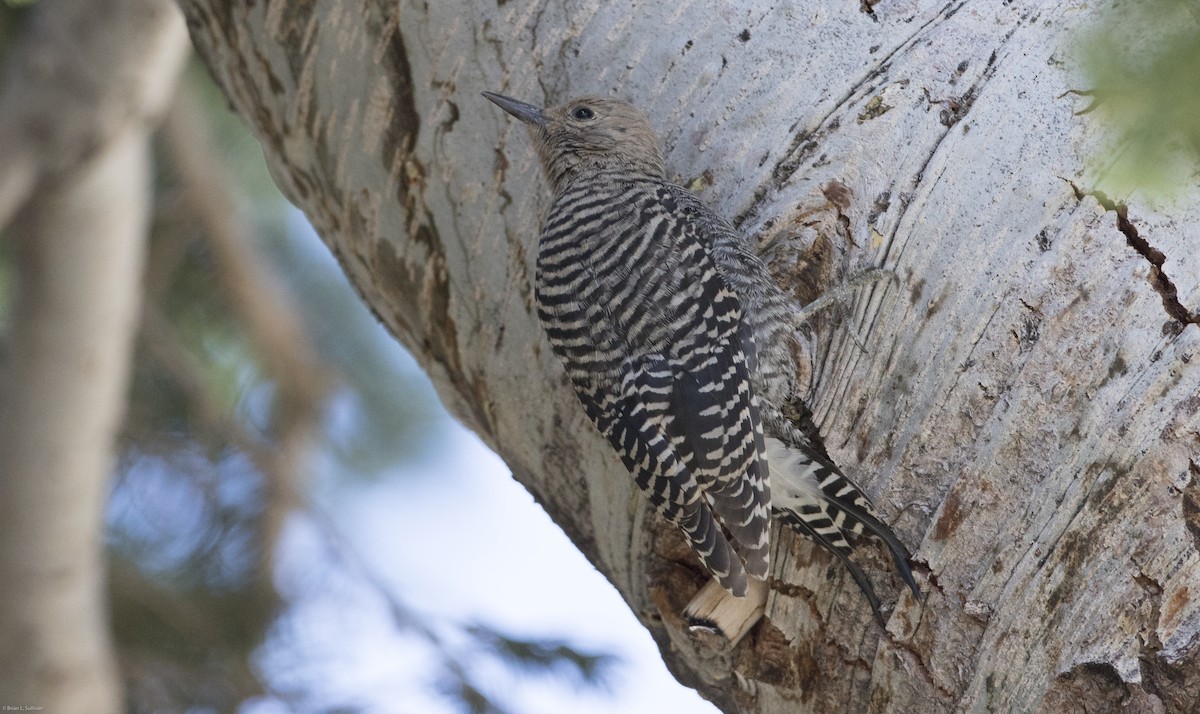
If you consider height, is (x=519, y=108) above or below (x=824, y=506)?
above

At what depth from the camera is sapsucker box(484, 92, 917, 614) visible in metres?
2.14

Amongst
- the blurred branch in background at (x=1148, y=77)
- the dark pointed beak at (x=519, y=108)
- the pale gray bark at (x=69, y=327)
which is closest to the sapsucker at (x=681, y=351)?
the dark pointed beak at (x=519, y=108)

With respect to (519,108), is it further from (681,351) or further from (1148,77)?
(1148,77)

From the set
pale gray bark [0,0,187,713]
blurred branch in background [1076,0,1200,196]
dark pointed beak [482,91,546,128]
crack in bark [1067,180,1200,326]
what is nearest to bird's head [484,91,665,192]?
dark pointed beak [482,91,546,128]

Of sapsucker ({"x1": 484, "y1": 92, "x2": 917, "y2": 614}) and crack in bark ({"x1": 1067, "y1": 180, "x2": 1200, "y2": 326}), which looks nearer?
crack in bark ({"x1": 1067, "y1": 180, "x2": 1200, "y2": 326})

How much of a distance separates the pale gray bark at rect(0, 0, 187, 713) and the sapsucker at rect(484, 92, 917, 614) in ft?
5.04

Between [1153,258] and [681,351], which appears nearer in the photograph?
[1153,258]

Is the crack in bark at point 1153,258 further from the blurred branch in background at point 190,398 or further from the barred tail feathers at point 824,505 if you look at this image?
the blurred branch in background at point 190,398

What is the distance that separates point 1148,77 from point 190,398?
383cm

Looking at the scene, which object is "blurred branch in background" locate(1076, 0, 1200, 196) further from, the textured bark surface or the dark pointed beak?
the dark pointed beak

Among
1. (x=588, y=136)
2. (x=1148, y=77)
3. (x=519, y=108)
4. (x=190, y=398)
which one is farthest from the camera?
(x=190, y=398)

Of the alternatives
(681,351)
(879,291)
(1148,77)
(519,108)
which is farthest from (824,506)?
(1148,77)

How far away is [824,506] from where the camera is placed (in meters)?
2.12

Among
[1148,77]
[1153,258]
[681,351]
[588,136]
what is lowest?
[1148,77]
